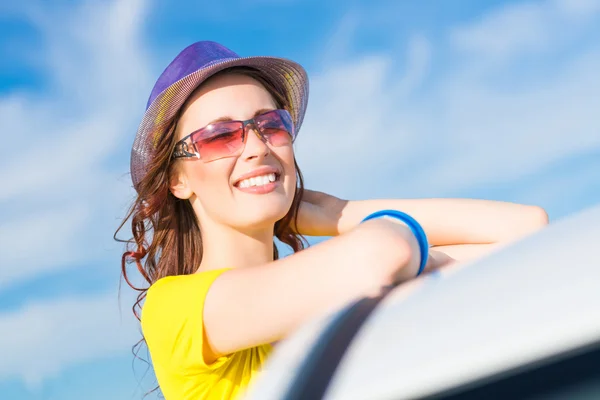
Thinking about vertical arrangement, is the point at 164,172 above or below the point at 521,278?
above

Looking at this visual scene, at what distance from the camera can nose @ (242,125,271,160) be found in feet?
8.05

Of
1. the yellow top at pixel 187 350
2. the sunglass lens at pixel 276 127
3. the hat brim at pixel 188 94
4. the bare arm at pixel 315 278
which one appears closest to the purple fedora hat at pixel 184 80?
the hat brim at pixel 188 94

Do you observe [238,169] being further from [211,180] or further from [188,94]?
[188,94]

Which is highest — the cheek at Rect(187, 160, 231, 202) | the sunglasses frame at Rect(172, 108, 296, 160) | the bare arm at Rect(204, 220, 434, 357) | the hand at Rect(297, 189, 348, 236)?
the sunglasses frame at Rect(172, 108, 296, 160)

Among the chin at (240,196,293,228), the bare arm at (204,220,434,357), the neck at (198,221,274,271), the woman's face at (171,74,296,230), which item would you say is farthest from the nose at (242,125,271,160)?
the bare arm at (204,220,434,357)

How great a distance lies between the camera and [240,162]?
2482 mm

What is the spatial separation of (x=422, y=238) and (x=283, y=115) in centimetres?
111

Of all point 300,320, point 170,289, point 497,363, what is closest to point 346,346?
point 497,363

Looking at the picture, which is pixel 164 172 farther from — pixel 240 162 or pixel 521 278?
pixel 521 278

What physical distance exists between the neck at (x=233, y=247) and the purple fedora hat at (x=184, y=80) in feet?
1.40

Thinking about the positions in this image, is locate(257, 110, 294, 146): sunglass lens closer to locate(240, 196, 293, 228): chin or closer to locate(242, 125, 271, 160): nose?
locate(242, 125, 271, 160): nose

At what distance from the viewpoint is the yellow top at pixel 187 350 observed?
1.94 m

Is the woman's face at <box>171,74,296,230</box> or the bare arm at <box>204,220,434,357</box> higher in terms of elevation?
the woman's face at <box>171,74,296,230</box>

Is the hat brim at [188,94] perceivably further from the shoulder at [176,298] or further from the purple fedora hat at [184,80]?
the shoulder at [176,298]
